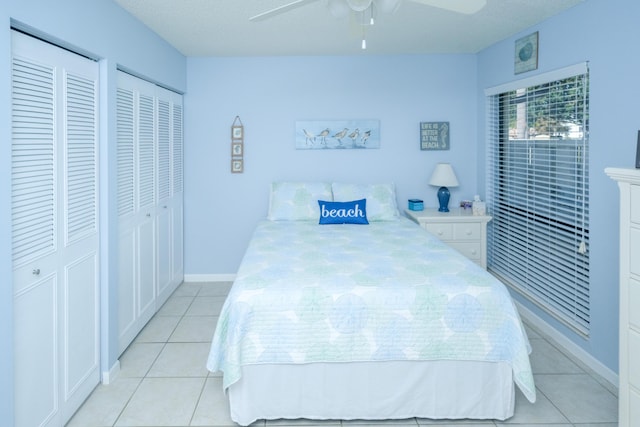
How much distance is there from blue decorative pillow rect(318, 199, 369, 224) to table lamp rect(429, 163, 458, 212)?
0.87 m

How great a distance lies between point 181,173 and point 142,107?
1.30 metres

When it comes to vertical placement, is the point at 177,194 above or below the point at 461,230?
above

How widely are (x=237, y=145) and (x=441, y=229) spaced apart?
217cm

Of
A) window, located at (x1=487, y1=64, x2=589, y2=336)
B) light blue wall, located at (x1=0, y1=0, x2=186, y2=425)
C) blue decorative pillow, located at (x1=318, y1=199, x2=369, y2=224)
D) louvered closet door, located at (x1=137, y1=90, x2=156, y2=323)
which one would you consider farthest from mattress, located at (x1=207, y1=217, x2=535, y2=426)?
blue decorative pillow, located at (x1=318, y1=199, x2=369, y2=224)

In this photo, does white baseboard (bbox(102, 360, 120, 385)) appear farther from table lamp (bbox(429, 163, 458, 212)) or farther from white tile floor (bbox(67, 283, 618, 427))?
table lamp (bbox(429, 163, 458, 212))

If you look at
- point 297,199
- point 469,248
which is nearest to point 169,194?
point 297,199

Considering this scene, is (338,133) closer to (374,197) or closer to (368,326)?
(374,197)

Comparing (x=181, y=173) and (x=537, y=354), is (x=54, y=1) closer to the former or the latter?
(x=181, y=173)

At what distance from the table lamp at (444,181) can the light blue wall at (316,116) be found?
9.7 inches

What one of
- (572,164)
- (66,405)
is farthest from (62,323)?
(572,164)

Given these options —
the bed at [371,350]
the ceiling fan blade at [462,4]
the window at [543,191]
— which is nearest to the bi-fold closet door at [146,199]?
the bed at [371,350]

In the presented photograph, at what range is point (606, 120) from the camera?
2.93m

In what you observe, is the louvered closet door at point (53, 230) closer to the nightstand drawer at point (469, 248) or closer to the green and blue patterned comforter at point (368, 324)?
the green and blue patterned comforter at point (368, 324)

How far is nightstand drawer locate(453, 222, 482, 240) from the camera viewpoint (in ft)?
14.8
